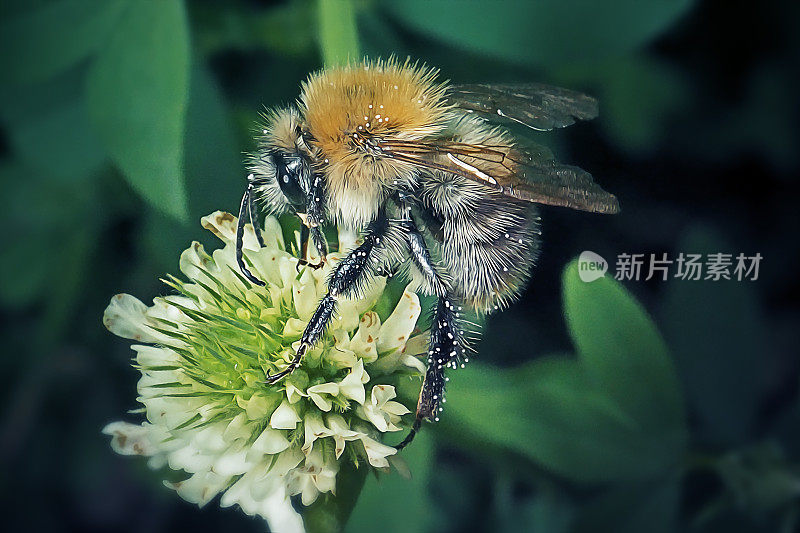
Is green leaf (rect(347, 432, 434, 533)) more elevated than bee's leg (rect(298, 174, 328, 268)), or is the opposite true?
bee's leg (rect(298, 174, 328, 268))

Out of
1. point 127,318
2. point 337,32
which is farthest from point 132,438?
point 337,32

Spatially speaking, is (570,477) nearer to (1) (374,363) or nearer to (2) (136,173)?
(1) (374,363)

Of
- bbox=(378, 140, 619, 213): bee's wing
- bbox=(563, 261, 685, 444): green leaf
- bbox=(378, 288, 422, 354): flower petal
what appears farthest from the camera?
bbox=(563, 261, 685, 444): green leaf

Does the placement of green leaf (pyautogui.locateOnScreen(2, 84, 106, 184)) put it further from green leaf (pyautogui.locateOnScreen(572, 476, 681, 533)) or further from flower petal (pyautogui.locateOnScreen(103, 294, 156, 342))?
green leaf (pyautogui.locateOnScreen(572, 476, 681, 533))

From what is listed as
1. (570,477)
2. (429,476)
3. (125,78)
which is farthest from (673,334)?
(125,78)

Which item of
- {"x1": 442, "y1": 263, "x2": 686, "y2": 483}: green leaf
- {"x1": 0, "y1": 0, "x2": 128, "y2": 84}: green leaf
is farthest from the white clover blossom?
{"x1": 0, "y1": 0, "x2": 128, "y2": 84}: green leaf

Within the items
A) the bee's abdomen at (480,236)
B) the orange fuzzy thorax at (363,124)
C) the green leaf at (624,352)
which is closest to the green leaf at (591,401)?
the green leaf at (624,352)
